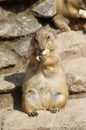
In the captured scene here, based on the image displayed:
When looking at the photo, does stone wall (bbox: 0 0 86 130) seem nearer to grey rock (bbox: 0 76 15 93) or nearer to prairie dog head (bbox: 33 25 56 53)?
grey rock (bbox: 0 76 15 93)

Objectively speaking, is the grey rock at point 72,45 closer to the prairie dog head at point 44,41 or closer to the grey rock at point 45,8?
the grey rock at point 45,8

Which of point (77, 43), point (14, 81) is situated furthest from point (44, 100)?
point (77, 43)

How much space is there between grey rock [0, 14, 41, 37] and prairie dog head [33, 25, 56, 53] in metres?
1.26

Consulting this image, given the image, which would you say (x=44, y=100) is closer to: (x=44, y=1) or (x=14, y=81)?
(x=14, y=81)

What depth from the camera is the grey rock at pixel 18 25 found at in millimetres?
7391

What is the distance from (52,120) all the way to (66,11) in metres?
2.36

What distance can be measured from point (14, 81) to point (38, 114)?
735mm

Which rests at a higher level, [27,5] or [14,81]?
[27,5]

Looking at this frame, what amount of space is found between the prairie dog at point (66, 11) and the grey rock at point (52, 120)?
5.79 feet

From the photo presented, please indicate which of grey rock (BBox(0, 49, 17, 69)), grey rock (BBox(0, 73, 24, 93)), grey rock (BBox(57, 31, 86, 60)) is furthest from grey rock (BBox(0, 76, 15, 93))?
grey rock (BBox(57, 31, 86, 60))

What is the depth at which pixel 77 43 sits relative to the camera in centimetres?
757

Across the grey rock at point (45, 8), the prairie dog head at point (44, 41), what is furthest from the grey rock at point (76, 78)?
the grey rock at point (45, 8)

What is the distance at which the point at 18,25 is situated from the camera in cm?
752

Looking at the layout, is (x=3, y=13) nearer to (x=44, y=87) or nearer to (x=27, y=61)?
(x=27, y=61)
